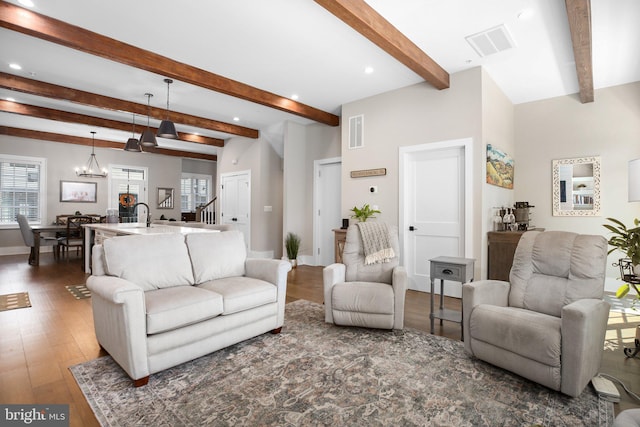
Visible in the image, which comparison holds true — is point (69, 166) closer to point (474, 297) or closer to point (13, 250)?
point (13, 250)

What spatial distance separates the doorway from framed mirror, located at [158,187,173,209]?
7.83 m

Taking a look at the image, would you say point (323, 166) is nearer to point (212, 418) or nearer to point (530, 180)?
point (530, 180)

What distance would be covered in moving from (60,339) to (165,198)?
768 centimetres

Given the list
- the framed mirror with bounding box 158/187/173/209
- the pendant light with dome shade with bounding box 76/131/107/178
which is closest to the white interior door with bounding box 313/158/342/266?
the framed mirror with bounding box 158/187/173/209

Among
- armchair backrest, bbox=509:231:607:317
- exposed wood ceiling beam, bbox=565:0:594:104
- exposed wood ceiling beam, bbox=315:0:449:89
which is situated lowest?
armchair backrest, bbox=509:231:607:317

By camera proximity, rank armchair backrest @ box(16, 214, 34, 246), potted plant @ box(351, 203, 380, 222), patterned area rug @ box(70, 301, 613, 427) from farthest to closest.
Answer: armchair backrest @ box(16, 214, 34, 246) → potted plant @ box(351, 203, 380, 222) → patterned area rug @ box(70, 301, 613, 427)

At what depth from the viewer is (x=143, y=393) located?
2.01 m

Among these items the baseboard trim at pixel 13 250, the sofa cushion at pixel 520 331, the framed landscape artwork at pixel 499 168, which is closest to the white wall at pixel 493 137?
the framed landscape artwork at pixel 499 168

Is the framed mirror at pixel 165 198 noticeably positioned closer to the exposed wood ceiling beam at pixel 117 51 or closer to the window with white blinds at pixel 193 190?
the window with white blinds at pixel 193 190

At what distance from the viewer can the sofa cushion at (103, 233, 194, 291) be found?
97.1 inches

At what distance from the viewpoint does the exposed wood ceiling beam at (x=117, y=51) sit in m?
2.90

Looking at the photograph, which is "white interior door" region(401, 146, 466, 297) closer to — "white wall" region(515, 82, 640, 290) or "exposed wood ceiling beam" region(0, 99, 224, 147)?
"white wall" region(515, 82, 640, 290)

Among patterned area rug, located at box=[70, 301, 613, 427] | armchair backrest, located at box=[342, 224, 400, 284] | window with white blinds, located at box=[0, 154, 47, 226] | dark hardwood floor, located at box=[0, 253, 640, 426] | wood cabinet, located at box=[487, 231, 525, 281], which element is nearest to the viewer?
patterned area rug, located at box=[70, 301, 613, 427]

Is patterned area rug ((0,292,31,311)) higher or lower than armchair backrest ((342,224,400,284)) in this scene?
lower
